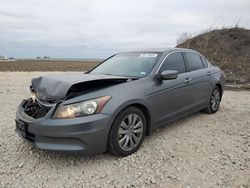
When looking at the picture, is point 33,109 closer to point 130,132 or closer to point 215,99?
point 130,132

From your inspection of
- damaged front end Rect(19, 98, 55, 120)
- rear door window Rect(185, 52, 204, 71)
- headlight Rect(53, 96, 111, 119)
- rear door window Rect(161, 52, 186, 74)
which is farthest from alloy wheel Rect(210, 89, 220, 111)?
damaged front end Rect(19, 98, 55, 120)

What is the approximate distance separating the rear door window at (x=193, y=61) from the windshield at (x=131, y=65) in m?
0.96

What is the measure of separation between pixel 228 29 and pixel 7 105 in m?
14.5

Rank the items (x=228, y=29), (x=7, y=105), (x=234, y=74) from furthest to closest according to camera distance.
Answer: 1. (x=228, y=29)
2. (x=234, y=74)
3. (x=7, y=105)

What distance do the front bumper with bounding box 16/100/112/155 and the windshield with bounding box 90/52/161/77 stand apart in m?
1.27

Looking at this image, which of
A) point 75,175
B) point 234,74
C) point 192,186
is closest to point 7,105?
point 75,175

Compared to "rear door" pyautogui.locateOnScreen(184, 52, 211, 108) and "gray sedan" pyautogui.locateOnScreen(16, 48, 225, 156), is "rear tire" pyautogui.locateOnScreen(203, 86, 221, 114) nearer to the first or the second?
"rear door" pyautogui.locateOnScreen(184, 52, 211, 108)

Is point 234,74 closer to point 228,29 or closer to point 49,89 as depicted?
point 228,29

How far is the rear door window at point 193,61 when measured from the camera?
5140mm

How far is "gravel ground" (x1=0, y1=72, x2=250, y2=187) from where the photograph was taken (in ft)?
9.80

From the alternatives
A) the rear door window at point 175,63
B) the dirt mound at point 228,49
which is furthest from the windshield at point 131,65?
the dirt mound at point 228,49

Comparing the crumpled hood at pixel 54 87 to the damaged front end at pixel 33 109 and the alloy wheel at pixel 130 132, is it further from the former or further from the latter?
the alloy wheel at pixel 130 132

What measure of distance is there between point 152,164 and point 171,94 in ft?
4.40

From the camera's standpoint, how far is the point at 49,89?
3439mm
